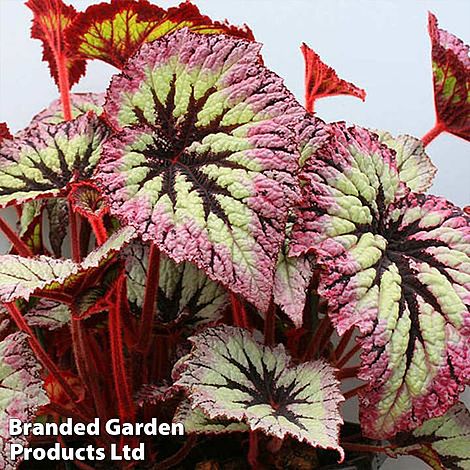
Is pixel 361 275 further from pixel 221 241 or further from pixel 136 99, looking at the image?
pixel 136 99

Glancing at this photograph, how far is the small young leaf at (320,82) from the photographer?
102 centimetres

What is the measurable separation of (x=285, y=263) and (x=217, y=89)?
0.20 meters

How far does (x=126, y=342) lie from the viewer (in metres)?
0.99

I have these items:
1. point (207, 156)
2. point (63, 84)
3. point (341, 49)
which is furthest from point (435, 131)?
point (63, 84)

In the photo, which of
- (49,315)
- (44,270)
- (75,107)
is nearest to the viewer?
(44,270)

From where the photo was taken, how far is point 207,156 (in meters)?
0.83

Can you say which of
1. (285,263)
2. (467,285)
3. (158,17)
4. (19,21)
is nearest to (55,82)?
(19,21)

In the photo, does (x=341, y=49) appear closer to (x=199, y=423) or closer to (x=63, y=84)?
(x=63, y=84)

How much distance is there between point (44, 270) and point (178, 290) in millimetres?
249

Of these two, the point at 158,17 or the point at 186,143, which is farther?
the point at 158,17

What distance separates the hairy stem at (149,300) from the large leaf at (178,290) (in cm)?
4

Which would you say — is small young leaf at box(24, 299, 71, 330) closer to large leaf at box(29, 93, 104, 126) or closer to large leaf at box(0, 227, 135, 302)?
large leaf at box(0, 227, 135, 302)

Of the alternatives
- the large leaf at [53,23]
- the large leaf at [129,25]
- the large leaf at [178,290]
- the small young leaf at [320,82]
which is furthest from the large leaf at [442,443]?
the large leaf at [53,23]

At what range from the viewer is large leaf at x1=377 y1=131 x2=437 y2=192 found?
1046 mm
